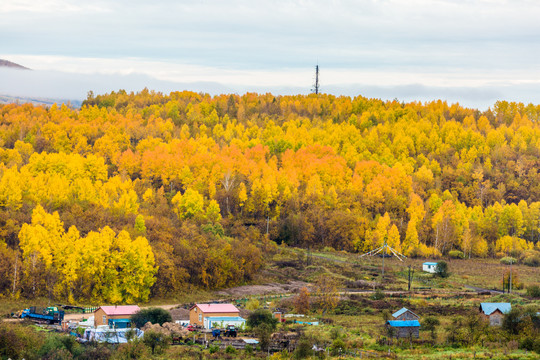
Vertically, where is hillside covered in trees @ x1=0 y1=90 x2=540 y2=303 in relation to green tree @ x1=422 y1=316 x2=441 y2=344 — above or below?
above

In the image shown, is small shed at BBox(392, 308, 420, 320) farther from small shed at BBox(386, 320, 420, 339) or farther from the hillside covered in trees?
the hillside covered in trees

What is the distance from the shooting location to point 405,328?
4575 cm

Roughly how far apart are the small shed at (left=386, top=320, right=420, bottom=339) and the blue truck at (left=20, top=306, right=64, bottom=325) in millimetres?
18906

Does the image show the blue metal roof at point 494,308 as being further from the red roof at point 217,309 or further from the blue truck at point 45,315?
the blue truck at point 45,315

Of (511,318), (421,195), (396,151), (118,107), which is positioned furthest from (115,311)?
(118,107)

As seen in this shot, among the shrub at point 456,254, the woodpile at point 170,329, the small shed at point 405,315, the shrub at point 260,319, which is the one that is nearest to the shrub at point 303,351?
the shrub at point 260,319

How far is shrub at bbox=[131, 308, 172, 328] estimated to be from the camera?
46.8m

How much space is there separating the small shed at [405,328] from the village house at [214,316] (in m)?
8.62

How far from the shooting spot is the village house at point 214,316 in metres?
47.3

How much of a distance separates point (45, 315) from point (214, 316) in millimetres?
9720

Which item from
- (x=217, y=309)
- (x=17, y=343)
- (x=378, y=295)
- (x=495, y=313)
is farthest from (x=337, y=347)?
(x=378, y=295)

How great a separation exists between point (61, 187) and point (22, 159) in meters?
21.4

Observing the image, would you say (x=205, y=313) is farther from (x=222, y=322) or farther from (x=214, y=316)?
(x=222, y=322)

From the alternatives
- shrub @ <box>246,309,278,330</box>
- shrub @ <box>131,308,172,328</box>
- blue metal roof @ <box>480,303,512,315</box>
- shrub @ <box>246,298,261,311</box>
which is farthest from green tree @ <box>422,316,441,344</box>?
shrub @ <box>131,308,172,328</box>
